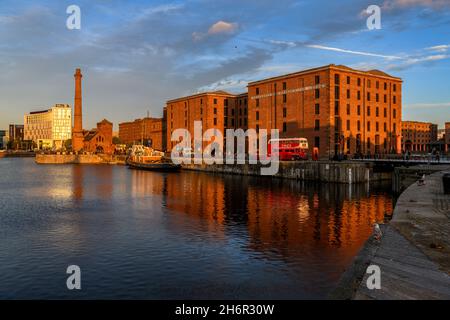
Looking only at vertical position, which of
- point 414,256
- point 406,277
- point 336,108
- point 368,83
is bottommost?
point 406,277

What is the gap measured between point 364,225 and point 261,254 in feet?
39.8

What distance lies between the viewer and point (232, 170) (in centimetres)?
8894

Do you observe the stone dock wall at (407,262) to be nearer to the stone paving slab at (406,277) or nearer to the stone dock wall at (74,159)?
the stone paving slab at (406,277)

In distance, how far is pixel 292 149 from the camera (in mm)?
78438

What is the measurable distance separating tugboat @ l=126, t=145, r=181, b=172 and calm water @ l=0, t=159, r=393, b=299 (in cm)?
5497

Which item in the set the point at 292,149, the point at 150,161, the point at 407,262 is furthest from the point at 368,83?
the point at 407,262

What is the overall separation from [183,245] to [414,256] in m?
13.8

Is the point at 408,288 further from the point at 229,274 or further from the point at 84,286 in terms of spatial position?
the point at 84,286

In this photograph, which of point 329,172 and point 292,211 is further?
point 329,172

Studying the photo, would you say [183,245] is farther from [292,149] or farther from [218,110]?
[218,110]

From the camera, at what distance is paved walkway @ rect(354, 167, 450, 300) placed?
11.5 m

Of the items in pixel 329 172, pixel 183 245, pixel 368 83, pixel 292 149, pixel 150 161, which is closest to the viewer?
pixel 183 245

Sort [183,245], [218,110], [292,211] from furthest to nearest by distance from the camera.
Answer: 1. [218,110]
2. [292,211]
3. [183,245]
